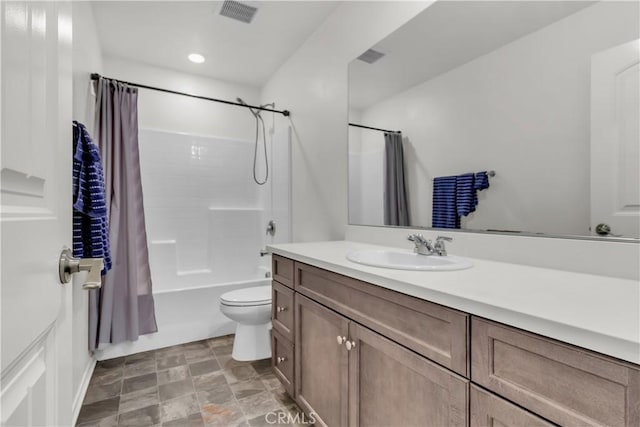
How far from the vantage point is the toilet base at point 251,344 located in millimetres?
2180

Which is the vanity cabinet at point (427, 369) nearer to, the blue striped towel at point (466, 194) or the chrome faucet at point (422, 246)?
the chrome faucet at point (422, 246)

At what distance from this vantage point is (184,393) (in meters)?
1.80

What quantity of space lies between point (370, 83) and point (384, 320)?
1.41 m

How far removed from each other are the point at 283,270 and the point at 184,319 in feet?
4.68

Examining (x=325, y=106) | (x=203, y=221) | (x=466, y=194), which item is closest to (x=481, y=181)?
(x=466, y=194)

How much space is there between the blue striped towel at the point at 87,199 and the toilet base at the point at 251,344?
43.8 inches

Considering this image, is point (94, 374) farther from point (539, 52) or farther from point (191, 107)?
point (539, 52)

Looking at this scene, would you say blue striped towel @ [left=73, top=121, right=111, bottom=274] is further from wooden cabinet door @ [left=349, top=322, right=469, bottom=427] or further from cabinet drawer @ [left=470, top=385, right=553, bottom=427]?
cabinet drawer @ [left=470, top=385, right=553, bottom=427]

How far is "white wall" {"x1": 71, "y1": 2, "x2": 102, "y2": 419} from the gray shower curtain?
0.10 metres

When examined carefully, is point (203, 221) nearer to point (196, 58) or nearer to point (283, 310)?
point (196, 58)

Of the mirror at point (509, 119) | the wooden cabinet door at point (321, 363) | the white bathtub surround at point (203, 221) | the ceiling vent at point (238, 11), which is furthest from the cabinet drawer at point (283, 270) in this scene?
the ceiling vent at point (238, 11)

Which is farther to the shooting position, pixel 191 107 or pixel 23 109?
pixel 191 107

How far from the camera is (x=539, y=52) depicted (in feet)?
3.65

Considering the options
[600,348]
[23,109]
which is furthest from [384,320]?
[23,109]
